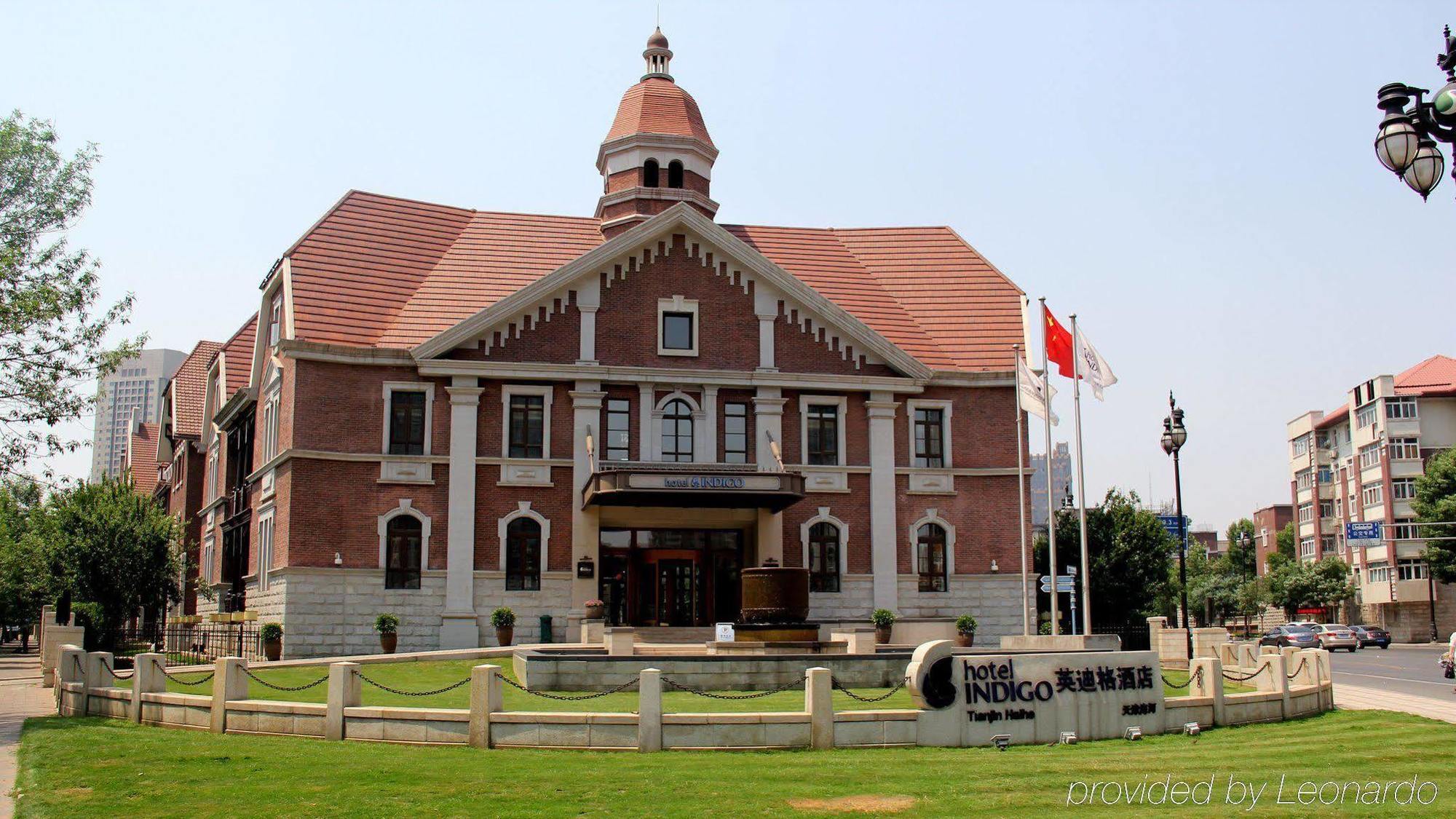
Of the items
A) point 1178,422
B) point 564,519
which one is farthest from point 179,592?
point 1178,422

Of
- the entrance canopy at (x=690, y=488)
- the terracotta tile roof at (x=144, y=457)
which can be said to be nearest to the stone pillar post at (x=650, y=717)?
the entrance canopy at (x=690, y=488)

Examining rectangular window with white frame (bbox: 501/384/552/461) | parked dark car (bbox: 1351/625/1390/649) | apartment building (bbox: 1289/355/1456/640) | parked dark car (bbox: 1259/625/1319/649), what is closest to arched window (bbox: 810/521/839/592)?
rectangular window with white frame (bbox: 501/384/552/461)

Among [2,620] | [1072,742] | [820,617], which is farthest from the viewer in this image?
[2,620]

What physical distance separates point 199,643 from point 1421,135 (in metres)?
38.7

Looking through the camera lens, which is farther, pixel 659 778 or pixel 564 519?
pixel 564 519

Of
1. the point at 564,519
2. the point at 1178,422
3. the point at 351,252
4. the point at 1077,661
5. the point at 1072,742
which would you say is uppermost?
the point at 351,252

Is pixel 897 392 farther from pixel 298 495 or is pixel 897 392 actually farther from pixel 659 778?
pixel 659 778

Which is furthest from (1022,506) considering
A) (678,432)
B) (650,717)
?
(650,717)

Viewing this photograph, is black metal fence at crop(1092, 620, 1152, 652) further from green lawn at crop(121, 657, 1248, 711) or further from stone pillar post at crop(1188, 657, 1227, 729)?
stone pillar post at crop(1188, 657, 1227, 729)

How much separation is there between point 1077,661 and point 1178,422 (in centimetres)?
1900

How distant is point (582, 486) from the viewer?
3928 cm

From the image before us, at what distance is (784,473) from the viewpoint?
37.1 meters

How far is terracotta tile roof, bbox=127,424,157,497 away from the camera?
2987 inches

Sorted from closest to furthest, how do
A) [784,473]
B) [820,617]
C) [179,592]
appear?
[784,473], [820,617], [179,592]
